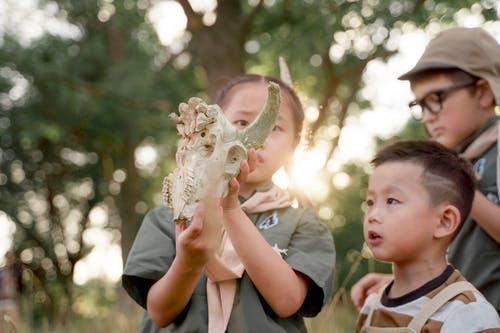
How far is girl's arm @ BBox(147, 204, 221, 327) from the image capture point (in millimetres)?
1747

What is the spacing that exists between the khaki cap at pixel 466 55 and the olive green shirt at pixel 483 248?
0.75 ft

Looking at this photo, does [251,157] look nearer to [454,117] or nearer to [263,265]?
[263,265]

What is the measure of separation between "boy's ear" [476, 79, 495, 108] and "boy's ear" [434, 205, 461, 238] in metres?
0.65

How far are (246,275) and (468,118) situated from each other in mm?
1236

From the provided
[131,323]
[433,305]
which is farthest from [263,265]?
[131,323]

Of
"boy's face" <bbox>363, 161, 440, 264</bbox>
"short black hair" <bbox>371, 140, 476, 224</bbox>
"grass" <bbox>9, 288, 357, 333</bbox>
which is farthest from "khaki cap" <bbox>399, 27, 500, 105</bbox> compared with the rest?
"grass" <bbox>9, 288, 357, 333</bbox>

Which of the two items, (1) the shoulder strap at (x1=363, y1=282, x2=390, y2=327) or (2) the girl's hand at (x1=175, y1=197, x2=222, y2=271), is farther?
(1) the shoulder strap at (x1=363, y1=282, x2=390, y2=327)

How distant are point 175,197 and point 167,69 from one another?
9148 millimetres

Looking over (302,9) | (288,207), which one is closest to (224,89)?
(288,207)

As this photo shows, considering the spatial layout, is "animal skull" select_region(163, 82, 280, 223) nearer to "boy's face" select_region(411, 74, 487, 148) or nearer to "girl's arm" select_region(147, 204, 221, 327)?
"girl's arm" select_region(147, 204, 221, 327)

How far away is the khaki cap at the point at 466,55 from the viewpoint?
2.77 metres

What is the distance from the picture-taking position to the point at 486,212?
2.49 meters

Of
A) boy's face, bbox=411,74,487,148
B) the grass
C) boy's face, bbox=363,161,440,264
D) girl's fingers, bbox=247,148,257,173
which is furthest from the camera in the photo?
the grass

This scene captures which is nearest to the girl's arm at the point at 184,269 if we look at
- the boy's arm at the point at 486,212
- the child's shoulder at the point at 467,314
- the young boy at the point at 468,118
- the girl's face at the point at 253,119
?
the girl's face at the point at 253,119
